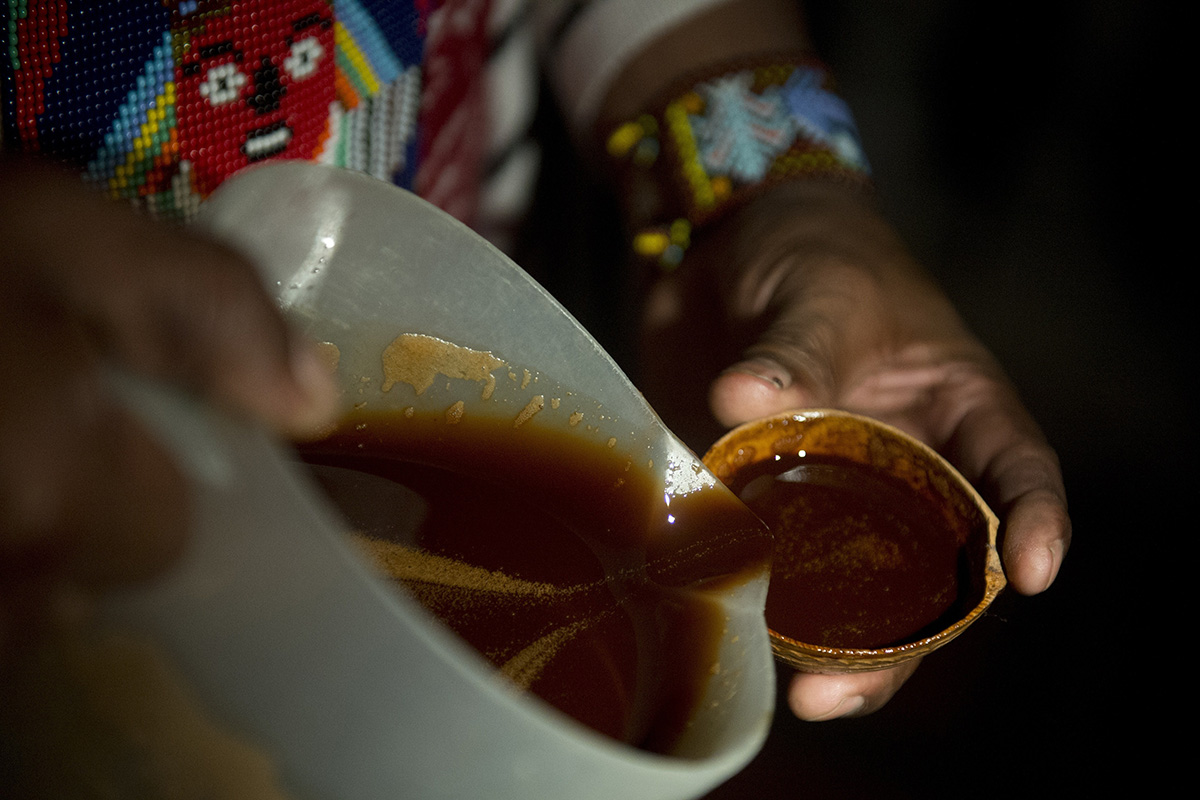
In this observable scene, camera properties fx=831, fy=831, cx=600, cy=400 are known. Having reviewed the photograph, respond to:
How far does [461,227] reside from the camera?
51cm

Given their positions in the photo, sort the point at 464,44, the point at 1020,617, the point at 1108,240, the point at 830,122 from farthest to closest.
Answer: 1. the point at 1108,240
2. the point at 1020,617
3. the point at 830,122
4. the point at 464,44

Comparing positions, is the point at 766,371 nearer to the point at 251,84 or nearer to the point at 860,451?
the point at 860,451

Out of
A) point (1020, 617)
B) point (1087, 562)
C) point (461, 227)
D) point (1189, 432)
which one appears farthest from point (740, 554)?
point (1189, 432)

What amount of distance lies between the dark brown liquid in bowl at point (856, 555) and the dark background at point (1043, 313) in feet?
1.11

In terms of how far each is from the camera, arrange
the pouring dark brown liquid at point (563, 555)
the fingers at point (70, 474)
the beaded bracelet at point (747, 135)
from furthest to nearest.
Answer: the beaded bracelet at point (747, 135) → the pouring dark brown liquid at point (563, 555) → the fingers at point (70, 474)

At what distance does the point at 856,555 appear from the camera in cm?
63

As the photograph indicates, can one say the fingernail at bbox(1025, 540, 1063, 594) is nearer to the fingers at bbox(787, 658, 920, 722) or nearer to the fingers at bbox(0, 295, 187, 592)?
the fingers at bbox(787, 658, 920, 722)

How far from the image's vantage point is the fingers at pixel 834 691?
0.65 meters

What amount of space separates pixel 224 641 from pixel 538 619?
27cm

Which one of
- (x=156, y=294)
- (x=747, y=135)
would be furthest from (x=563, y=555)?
(x=747, y=135)

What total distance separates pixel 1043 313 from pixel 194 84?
1.48 meters

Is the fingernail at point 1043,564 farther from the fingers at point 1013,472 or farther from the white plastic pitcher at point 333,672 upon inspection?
the white plastic pitcher at point 333,672

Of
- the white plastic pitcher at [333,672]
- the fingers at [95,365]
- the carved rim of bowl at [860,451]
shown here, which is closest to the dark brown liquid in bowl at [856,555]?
the carved rim of bowl at [860,451]

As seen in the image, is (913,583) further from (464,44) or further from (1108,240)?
(1108,240)
